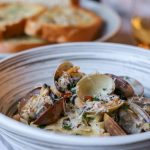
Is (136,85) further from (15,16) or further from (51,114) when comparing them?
(15,16)

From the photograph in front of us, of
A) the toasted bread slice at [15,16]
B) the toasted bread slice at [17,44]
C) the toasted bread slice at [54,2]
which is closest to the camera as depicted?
the toasted bread slice at [17,44]

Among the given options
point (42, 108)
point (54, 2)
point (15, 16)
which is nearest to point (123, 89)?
point (42, 108)

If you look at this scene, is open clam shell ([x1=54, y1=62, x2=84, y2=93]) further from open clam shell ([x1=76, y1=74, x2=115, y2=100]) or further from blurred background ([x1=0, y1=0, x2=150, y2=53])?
blurred background ([x1=0, y1=0, x2=150, y2=53])

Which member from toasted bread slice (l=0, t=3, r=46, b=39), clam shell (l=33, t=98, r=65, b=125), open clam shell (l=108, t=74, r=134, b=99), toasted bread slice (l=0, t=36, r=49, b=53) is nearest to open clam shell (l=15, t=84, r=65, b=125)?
clam shell (l=33, t=98, r=65, b=125)

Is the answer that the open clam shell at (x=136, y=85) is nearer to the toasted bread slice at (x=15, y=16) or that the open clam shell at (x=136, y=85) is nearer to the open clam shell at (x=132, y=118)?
the open clam shell at (x=132, y=118)

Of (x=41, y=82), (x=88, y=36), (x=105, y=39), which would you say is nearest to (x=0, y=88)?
(x=41, y=82)

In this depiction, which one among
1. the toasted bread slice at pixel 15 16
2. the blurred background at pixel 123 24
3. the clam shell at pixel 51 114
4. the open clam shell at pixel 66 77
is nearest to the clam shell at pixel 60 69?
the open clam shell at pixel 66 77
